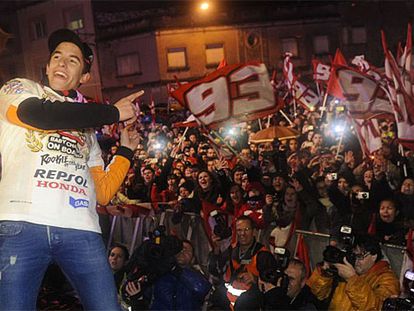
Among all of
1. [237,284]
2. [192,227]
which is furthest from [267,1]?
[237,284]

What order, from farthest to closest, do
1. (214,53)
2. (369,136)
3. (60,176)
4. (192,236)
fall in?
(214,53) < (369,136) < (192,236) < (60,176)

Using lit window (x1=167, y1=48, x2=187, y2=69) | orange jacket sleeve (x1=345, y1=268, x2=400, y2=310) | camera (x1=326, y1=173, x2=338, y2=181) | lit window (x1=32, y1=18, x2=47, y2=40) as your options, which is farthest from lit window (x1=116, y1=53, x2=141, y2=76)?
orange jacket sleeve (x1=345, y1=268, x2=400, y2=310)

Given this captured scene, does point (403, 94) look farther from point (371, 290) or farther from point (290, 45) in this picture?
point (290, 45)

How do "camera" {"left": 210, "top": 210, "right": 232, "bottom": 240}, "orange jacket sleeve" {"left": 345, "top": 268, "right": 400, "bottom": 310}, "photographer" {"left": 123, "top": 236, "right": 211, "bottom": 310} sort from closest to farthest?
"orange jacket sleeve" {"left": 345, "top": 268, "right": 400, "bottom": 310} → "photographer" {"left": 123, "top": 236, "right": 211, "bottom": 310} → "camera" {"left": 210, "top": 210, "right": 232, "bottom": 240}

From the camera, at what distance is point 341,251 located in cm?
487

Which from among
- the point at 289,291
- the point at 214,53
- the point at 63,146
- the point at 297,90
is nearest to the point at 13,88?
the point at 63,146

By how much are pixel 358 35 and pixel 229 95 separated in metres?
32.3

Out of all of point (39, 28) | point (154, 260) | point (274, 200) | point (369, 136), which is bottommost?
point (154, 260)

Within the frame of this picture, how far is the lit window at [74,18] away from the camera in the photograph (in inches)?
1266

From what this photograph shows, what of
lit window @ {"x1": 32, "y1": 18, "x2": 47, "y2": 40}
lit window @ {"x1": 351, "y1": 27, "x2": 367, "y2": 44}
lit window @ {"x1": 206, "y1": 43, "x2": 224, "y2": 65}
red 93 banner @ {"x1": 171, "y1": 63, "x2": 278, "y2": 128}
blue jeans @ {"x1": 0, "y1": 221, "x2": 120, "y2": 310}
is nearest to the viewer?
blue jeans @ {"x1": 0, "y1": 221, "x2": 120, "y2": 310}

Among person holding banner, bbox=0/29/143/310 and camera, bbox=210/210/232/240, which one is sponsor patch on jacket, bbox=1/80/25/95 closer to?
person holding banner, bbox=0/29/143/310

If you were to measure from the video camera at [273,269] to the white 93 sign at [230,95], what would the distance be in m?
5.55

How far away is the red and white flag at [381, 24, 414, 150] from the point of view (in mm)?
8094

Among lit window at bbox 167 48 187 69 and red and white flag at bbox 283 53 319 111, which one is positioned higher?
lit window at bbox 167 48 187 69
